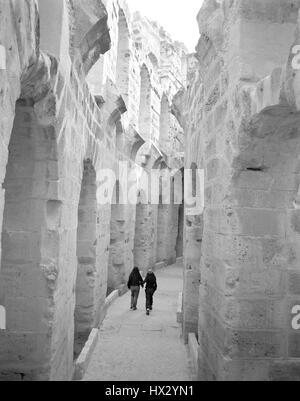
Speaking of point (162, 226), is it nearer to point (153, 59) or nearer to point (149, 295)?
point (153, 59)

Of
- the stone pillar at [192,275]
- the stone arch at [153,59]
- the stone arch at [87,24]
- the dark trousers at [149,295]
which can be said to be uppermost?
the stone arch at [153,59]

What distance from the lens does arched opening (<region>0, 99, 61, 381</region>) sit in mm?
3471

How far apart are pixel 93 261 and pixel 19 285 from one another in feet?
8.97

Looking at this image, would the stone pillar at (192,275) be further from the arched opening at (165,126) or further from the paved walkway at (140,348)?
the arched opening at (165,126)

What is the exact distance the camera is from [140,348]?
570 centimetres

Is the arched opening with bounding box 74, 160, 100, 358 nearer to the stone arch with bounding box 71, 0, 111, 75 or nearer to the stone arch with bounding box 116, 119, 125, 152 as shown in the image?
the stone arch with bounding box 71, 0, 111, 75

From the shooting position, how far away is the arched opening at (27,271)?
3.47 m

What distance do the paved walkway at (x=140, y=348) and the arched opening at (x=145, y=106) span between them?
6.11m

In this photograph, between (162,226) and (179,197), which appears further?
(179,197)

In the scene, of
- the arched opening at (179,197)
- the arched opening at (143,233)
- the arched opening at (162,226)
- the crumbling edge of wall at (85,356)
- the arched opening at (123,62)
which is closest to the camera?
the crumbling edge of wall at (85,356)

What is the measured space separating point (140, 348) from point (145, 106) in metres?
8.78

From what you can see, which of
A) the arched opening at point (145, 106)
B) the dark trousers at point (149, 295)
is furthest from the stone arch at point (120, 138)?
the dark trousers at point (149, 295)

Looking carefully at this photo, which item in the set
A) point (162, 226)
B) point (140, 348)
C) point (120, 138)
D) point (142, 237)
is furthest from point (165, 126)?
point (140, 348)

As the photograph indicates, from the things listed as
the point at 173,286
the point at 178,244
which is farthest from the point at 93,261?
the point at 178,244
